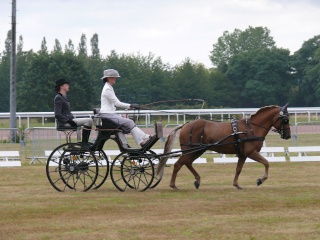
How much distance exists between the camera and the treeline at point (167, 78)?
8019cm

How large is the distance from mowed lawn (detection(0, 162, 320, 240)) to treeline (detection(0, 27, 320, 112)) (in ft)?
194

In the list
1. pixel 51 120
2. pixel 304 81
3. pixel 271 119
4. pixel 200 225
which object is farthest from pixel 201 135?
pixel 304 81

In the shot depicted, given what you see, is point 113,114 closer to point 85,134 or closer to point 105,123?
point 105,123

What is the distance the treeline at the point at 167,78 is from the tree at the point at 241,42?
26.1 metres

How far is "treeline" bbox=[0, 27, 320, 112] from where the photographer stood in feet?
263

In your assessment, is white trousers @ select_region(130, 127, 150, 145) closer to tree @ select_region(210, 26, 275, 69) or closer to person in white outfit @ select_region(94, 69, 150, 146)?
person in white outfit @ select_region(94, 69, 150, 146)

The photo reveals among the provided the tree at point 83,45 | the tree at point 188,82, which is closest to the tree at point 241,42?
the tree at point 83,45

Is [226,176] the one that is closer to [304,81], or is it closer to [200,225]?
[200,225]

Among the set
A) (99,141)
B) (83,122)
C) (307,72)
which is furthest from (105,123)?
(307,72)

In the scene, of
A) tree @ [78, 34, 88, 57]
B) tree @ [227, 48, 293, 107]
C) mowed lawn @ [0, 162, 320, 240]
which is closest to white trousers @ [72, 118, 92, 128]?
mowed lawn @ [0, 162, 320, 240]

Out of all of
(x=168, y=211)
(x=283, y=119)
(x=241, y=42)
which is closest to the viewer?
(x=168, y=211)

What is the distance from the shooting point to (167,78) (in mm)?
Result: 101562

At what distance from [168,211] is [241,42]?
13503cm

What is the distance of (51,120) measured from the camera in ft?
186
